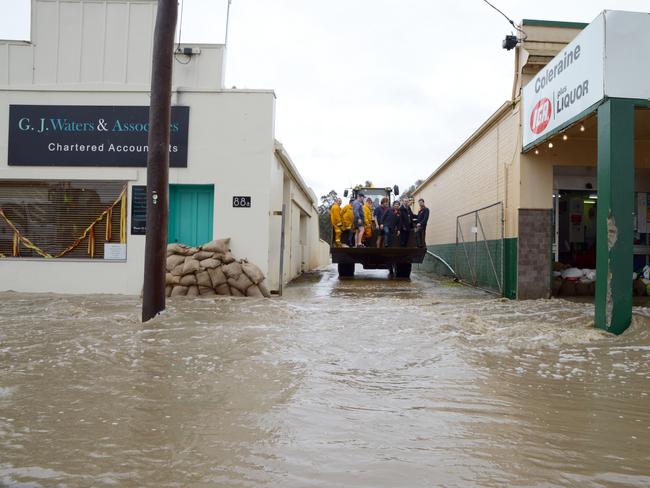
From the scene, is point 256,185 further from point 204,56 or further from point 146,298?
point 146,298

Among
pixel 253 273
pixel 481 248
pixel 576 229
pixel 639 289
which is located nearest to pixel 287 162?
pixel 253 273

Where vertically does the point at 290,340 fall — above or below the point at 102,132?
below

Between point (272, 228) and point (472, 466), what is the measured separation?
867cm

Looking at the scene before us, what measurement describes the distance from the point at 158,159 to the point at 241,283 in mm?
3657

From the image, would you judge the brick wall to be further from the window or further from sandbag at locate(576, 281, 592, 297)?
the window

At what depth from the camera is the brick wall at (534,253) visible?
1061 centimetres

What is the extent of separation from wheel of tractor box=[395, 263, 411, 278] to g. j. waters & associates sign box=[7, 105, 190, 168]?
8.21 meters

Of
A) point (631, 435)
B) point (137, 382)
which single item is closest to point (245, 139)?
point (137, 382)

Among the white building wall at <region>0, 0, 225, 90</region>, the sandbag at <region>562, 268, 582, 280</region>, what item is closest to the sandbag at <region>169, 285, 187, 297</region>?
the white building wall at <region>0, 0, 225, 90</region>

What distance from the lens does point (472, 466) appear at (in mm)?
2600

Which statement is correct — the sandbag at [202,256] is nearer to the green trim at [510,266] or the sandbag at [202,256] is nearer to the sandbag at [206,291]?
the sandbag at [206,291]

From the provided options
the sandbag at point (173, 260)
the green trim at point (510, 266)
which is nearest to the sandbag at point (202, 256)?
the sandbag at point (173, 260)

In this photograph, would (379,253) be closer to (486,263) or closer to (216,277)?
(486,263)

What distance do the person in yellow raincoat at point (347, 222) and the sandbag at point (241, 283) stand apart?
16.6 feet
